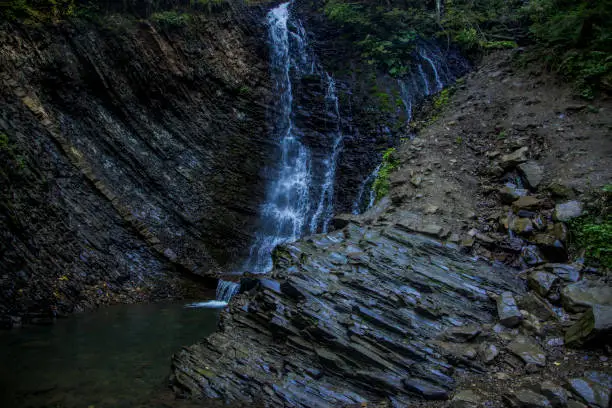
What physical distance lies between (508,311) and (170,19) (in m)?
14.9

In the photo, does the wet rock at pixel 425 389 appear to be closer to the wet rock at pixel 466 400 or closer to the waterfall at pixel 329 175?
the wet rock at pixel 466 400

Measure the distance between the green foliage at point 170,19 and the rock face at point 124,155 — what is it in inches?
9.2

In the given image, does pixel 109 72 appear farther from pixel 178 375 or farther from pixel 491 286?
pixel 491 286

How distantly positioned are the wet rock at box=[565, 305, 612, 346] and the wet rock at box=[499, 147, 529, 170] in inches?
188

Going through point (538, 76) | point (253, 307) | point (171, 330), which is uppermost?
point (538, 76)

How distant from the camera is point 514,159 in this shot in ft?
30.5

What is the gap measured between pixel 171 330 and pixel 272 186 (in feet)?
23.9

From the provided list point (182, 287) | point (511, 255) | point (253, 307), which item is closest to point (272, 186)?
point (182, 287)

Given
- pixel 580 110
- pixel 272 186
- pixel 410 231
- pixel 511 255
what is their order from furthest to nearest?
pixel 272 186 → pixel 580 110 → pixel 410 231 → pixel 511 255

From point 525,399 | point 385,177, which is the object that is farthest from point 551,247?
point 385,177

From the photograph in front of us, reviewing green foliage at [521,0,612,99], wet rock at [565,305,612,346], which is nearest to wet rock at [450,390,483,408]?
wet rock at [565,305,612,346]

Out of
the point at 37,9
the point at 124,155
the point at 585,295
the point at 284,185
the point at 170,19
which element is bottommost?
the point at 585,295

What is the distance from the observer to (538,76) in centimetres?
1149

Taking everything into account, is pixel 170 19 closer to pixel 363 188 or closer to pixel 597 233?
pixel 363 188
